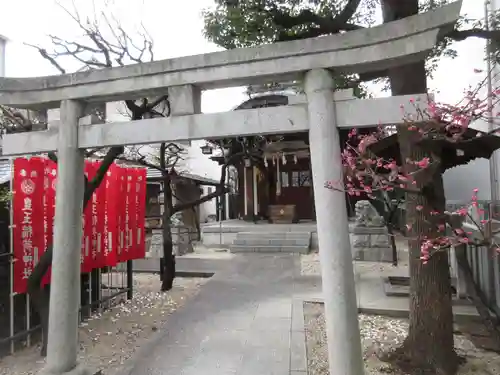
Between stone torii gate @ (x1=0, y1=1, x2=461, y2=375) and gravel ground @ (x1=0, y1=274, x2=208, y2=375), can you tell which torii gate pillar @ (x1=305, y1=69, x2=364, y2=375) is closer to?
stone torii gate @ (x1=0, y1=1, x2=461, y2=375)

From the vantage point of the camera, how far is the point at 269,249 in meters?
13.8

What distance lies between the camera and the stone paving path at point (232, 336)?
462cm

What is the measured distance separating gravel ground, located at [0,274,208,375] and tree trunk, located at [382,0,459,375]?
3976 mm

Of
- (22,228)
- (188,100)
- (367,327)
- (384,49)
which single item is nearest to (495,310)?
(367,327)

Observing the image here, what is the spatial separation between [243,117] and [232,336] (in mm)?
3677

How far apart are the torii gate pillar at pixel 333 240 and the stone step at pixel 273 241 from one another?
1047 cm

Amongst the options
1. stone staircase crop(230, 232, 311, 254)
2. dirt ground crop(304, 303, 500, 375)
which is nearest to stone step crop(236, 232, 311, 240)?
stone staircase crop(230, 232, 311, 254)

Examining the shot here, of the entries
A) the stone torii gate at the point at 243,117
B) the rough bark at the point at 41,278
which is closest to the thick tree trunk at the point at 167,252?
the rough bark at the point at 41,278

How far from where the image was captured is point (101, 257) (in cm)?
697

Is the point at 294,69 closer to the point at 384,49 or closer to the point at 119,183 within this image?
the point at 384,49

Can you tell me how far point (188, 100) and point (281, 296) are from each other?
5308 mm

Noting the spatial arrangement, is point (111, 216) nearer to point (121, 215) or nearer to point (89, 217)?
point (121, 215)

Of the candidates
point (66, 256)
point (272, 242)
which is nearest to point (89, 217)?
point (66, 256)

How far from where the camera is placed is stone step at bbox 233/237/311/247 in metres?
13.9
